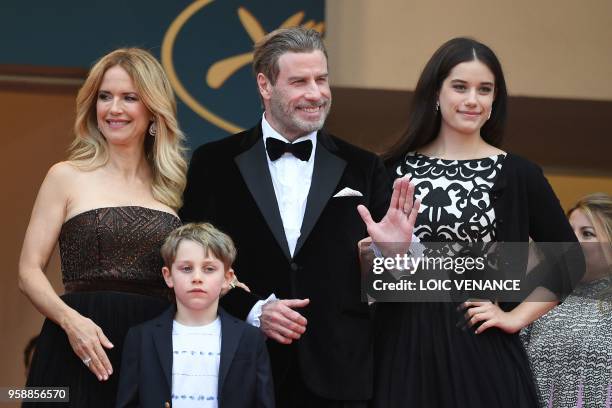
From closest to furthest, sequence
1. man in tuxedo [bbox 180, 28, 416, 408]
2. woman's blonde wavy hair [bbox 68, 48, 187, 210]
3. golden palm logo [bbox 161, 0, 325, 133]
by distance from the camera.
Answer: man in tuxedo [bbox 180, 28, 416, 408]
woman's blonde wavy hair [bbox 68, 48, 187, 210]
golden palm logo [bbox 161, 0, 325, 133]

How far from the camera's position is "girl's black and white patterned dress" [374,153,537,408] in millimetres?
4285

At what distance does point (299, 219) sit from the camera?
173 inches

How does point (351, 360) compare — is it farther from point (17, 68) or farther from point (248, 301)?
point (17, 68)

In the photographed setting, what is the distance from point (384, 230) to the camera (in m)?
4.24

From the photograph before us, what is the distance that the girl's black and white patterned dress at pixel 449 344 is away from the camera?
169 inches

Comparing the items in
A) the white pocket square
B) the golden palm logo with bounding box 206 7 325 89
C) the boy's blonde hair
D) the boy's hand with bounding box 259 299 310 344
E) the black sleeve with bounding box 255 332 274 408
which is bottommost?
the black sleeve with bounding box 255 332 274 408

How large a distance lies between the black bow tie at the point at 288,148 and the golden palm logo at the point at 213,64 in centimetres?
249

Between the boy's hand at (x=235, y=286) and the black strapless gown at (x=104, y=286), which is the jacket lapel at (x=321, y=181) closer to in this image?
the boy's hand at (x=235, y=286)

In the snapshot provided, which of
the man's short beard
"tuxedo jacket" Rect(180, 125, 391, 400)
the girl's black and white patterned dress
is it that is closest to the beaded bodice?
"tuxedo jacket" Rect(180, 125, 391, 400)

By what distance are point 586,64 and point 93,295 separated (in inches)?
174

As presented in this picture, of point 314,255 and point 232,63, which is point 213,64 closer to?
point 232,63

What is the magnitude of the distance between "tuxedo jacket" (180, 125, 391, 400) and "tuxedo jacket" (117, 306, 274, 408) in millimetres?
205

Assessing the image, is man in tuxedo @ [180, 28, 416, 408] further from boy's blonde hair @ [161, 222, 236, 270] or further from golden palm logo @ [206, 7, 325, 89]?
golden palm logo @ [206, 7, 325, 89]

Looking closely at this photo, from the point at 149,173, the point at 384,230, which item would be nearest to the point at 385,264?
the point at 384,230
